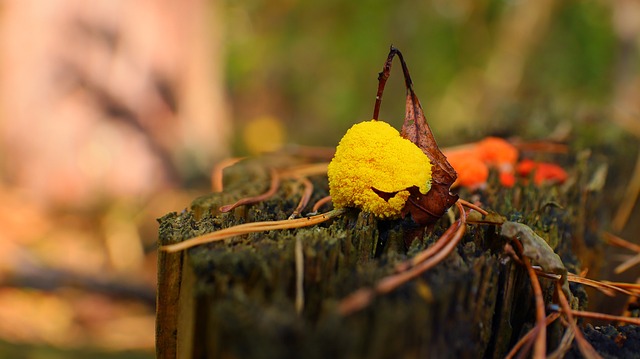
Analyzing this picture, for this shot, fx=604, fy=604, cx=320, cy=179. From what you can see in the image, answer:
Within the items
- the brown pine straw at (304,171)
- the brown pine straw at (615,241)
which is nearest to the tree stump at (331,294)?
the brown pine straw at (304,171)

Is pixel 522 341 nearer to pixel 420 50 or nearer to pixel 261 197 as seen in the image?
pixel 261 197

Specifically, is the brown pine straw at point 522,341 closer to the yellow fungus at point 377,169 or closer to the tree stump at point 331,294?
the tree stump at point 331,294

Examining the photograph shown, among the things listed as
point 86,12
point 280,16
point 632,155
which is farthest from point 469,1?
point 632,155

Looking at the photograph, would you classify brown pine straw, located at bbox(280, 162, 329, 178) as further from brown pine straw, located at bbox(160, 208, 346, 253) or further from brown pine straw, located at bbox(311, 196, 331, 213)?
brown pine straw, located at bbox(160, 208, 346, 253)

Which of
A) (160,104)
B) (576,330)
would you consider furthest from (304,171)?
(160,104)

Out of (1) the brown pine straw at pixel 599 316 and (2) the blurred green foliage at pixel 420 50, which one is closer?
(1) the brown pine straw at pixel 599 316

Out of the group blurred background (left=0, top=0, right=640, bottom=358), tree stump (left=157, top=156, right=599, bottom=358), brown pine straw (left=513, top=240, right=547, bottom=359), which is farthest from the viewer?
blurred background (left=0, top=0, right=640, bottom=358)

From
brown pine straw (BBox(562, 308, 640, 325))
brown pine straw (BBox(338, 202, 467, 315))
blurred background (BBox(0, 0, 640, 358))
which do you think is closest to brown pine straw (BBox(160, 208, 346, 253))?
brown pine straw (BBox(338, 202, 467, 315))
